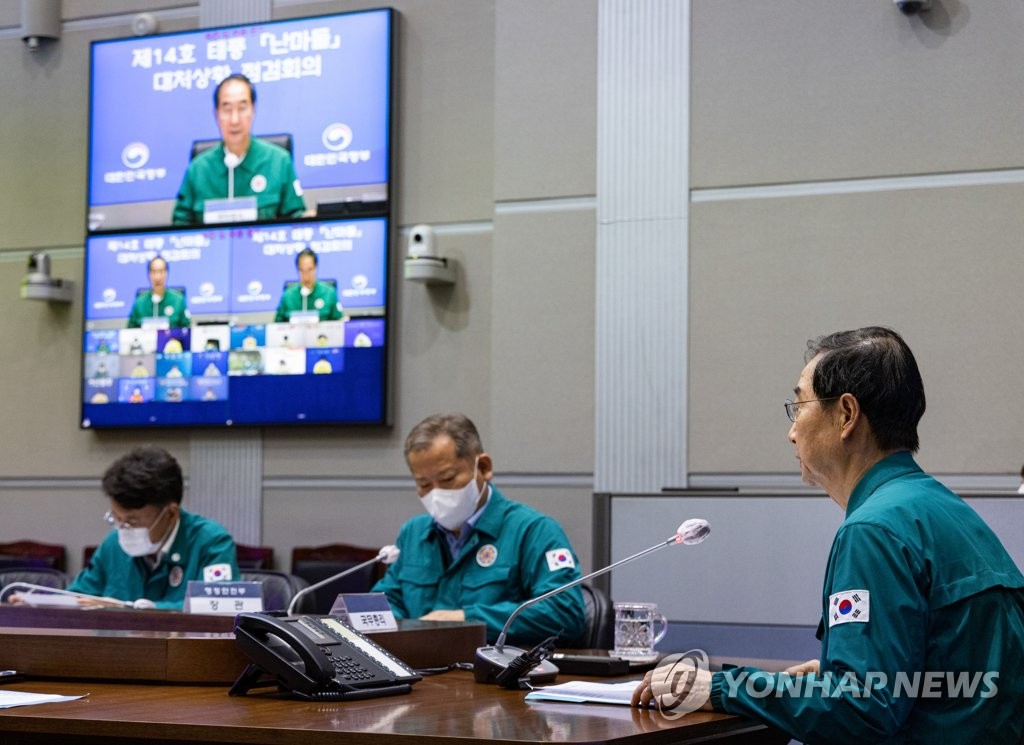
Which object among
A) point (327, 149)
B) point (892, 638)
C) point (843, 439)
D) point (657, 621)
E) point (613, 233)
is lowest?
point (657, 621)

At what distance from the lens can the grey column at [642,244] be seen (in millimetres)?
4895

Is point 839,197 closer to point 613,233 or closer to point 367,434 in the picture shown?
point 613,233

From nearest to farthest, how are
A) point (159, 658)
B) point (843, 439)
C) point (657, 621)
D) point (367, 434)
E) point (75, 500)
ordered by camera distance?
point (843, 439) → point (159, 658) → point (657, 621) → point (367, 434) → point (75, 500)

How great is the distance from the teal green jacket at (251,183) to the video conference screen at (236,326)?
0.08 m

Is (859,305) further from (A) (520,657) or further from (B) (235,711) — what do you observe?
(B) (235,711)

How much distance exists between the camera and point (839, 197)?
15.5ft

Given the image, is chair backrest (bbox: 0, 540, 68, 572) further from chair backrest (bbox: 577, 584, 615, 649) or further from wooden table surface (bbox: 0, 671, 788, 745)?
wooden table surface (bbox: 0, 671, 788, 745)

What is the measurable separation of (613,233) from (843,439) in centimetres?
308

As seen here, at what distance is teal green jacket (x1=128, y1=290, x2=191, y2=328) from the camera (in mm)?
5789

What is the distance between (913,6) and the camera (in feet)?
15.1

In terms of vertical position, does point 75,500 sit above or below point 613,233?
below

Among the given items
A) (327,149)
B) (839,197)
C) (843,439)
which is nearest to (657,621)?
(839,197)

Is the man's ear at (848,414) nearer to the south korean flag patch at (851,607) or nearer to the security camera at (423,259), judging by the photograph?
the south korean flag patch at (851,607)

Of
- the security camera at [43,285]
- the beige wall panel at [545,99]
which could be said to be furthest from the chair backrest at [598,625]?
the security camera at [43,285]
